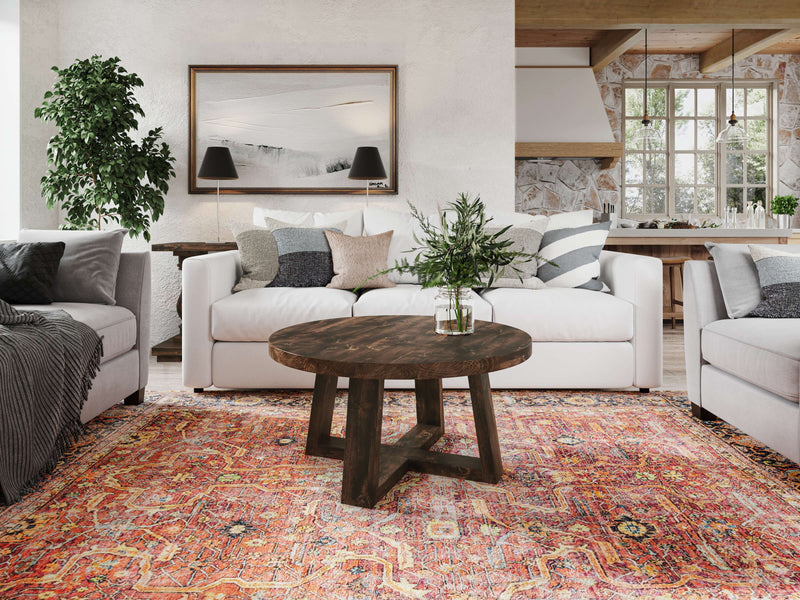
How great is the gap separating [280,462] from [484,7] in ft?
12.0

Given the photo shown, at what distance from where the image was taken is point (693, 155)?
7648 millimetres

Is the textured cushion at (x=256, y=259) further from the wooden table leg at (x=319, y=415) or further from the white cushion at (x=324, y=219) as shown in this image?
the wooden table leg at (x=319, y=415)

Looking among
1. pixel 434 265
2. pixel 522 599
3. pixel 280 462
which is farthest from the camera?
pixel 280 462

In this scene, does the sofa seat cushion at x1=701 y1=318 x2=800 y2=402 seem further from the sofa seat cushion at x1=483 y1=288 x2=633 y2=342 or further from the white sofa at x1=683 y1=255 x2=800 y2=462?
the sofa seat cushion at x1=483 y1=288 x2=633 y2=342

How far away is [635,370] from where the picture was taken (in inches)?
122

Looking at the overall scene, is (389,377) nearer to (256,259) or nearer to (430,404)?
(430,404)

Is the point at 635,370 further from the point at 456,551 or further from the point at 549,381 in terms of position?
the point at 456,551

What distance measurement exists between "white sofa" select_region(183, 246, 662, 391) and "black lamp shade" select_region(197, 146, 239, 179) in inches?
50.0

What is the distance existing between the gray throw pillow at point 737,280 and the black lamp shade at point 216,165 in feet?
9.88

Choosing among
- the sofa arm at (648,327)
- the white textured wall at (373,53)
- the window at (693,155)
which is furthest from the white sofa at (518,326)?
the window at (693,155)

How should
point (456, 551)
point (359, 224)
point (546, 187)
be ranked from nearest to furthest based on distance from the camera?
point (456, 551) → point (359, 224) → point (546, 187)

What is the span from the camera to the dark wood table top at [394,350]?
1730mm

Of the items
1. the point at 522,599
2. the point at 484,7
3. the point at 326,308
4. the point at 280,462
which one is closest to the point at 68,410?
the point at 280,462

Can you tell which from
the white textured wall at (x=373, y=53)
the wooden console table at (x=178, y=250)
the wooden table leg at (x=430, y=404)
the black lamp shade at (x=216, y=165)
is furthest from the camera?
the white textured wall at (x=373, y=53)
